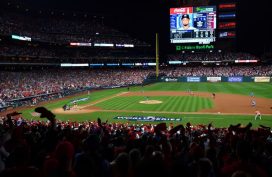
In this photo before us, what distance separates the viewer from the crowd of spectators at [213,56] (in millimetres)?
86812

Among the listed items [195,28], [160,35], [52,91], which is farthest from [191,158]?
[160,35]

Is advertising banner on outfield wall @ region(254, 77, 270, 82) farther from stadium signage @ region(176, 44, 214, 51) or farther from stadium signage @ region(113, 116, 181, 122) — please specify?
stadium signage @ region(113, 116, 181, 122)

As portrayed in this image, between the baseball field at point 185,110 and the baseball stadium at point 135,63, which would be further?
the baseball stadium at point 135,63

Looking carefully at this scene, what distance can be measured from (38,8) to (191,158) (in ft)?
267

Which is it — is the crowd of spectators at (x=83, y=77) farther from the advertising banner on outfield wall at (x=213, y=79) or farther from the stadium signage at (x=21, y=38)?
the stadium signage at (x=21, y=38)

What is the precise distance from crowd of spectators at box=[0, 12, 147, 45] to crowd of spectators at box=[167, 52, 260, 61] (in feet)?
42.8

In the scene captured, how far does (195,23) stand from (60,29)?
38.2m

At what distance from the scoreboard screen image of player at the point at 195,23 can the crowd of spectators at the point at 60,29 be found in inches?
828

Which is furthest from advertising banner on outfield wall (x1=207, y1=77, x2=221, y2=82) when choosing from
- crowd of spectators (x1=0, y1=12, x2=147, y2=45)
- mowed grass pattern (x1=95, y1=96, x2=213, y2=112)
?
mowed grass pattern (x1=95, y1=96, x2=213, y2=112)

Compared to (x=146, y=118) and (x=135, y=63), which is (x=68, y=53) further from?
(x=146, y=118)

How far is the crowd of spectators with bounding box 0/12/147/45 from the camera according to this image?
205ft

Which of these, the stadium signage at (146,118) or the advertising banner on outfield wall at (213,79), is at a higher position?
the advertising banner on outfield wall at (213,79)

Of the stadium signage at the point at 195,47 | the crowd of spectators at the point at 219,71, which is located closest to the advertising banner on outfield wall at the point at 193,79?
the crowd of spectators at the point at 219,71

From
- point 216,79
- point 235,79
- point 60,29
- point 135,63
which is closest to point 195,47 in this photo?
point 216,79
